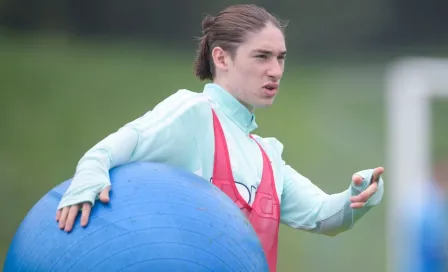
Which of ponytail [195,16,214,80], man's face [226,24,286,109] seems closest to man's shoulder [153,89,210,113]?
man's face [226,24,286,109]

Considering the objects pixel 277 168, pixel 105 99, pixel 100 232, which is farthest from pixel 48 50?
pixel 100 232

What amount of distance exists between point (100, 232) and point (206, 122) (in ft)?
2.15

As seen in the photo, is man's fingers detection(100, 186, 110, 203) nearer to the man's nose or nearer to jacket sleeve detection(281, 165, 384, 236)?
the man's nose

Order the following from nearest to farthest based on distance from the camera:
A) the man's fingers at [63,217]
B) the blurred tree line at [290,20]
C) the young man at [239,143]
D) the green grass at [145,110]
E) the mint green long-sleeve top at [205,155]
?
1. the man's fingers at [63,217]
2. the mint green long-sleeve top at [205,155]
3. the young man at [239,143]
4. the green grass at [145,110]
5. the blurred tree line at [290,20]

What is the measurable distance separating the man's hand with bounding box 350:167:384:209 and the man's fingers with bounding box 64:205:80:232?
1.00 metres

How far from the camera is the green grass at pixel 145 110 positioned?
9656 millimetres

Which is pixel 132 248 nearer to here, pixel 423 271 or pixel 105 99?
pixel 423 271

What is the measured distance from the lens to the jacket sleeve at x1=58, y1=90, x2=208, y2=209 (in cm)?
326

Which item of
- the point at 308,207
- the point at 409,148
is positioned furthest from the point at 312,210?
the point at 409,148

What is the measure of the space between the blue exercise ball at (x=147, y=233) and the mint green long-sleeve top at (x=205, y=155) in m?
0.07

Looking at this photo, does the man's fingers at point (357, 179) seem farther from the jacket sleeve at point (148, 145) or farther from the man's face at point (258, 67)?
the jacket sleeve at point (148, 145)

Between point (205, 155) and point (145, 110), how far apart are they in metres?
6.48

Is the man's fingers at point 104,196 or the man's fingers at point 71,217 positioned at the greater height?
the man's fingers at point 104,196

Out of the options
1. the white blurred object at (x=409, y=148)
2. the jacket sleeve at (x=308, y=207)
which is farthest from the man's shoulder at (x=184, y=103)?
the white blurred object at (x=409, y=148)
